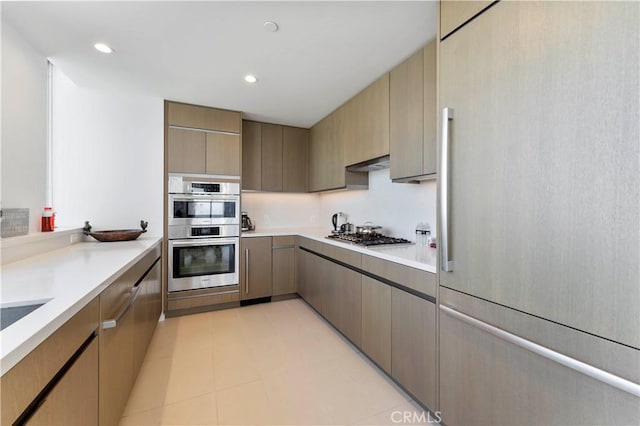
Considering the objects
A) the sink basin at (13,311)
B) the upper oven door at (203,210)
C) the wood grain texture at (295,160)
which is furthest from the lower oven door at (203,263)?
the sink basin at (13,311)

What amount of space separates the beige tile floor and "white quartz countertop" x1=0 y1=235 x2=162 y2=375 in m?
0.88

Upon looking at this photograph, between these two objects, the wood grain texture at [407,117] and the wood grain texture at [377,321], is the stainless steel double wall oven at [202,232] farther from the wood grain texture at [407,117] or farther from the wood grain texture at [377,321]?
the wood grain texture at [407,117]

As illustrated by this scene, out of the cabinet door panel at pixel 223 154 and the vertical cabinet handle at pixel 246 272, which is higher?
the cabinet door panel at pixel 223 154

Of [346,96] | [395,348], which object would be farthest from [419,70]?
[395,348]

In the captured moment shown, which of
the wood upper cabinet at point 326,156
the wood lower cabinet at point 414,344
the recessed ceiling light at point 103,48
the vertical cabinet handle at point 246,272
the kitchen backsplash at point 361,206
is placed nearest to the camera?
the wood lower cabinet at point 414,344

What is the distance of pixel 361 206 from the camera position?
10.3ft

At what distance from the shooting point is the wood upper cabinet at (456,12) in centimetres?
116

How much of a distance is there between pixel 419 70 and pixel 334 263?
1.72 metres

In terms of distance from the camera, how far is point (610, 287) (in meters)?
0.79

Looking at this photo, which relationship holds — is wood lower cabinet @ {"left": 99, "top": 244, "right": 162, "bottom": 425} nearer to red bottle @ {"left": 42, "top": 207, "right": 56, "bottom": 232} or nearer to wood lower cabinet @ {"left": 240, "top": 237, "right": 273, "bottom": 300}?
red bottle @ {"left": 42, "top": 207, "right": 56, "bottom": 232}

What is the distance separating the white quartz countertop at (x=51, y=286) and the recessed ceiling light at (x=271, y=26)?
5.38ft

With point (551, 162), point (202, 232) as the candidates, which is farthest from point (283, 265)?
point (551, 162)

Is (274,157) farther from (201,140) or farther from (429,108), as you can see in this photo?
(429,108)

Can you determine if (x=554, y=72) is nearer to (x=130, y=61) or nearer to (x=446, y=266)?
(x=446, y=266)
